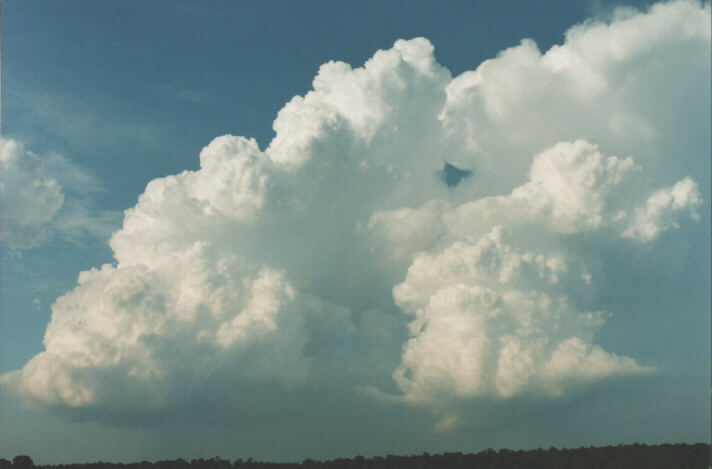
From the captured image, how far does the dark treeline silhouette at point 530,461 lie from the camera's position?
275 feet

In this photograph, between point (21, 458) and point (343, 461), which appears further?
point (21, 458)

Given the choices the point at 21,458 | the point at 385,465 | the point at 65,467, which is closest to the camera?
the point at 385,465

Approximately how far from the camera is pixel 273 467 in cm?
8794

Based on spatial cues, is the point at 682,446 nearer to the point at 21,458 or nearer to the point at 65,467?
the point at 65,467

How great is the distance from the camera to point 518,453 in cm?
8756

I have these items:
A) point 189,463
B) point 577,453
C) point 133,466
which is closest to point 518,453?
point 577,453

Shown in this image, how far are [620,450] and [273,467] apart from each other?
134 ft

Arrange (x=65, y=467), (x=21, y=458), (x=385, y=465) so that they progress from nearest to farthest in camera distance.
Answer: (x=385, y=465) → (x=65, y=467) → (x=21, y=458)

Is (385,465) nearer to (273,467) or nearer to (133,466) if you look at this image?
(273,467)

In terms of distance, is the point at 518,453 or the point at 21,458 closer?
the point at 518,453

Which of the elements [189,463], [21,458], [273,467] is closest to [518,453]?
[273,467]

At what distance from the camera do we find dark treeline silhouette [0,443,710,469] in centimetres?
8381

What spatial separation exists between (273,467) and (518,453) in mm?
29185

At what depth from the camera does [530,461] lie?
282 ft
